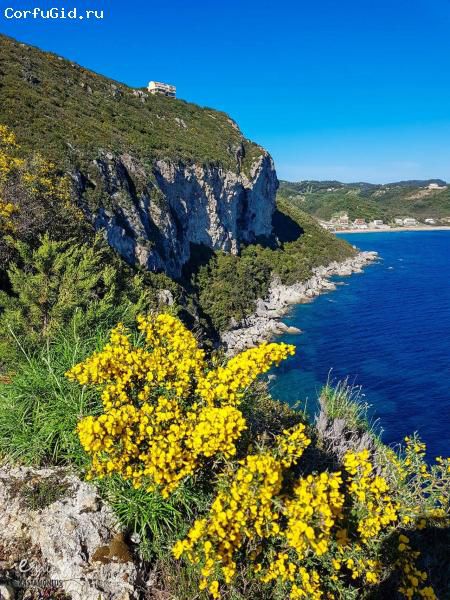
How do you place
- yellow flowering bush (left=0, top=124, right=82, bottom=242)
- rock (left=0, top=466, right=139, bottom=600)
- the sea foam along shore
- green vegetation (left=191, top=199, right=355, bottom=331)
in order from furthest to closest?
green vegetation (left=191, top=199, right=355, bottom=331) → the sea foam along shore → yellow flowering bush (left=0, top=124, right=82, bottom=242) → rock (left=0, top=466, right=139, bottom=600)

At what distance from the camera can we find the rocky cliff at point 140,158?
48156mm

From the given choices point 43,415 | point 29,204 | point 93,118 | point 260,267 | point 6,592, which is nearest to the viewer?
point 6,592

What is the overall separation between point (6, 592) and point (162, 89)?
12320 cm

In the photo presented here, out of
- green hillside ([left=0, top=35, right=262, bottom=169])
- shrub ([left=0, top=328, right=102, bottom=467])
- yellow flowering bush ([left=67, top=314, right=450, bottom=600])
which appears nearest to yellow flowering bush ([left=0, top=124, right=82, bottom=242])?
shrub ([left=0, top=328, right=102, bottom=467])

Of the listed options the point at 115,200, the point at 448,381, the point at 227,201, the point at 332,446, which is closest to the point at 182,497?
the point at 332,446

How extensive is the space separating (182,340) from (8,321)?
615 cm

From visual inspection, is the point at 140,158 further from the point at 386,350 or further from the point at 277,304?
the point at 386,350

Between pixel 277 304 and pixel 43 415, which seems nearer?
pixel 43 415

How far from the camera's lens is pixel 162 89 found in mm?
110000

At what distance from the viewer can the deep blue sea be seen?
38.0 m

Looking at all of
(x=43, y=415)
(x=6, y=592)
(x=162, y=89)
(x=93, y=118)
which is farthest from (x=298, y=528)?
(x=162, y=89)

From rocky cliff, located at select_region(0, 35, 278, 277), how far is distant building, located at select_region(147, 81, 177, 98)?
23.6 ft

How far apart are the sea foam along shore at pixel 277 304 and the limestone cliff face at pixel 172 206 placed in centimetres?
1469

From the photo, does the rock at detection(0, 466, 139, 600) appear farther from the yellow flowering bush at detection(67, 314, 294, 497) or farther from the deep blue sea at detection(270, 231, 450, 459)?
the deep blue sea at detection(270, 231, 450, 459)
